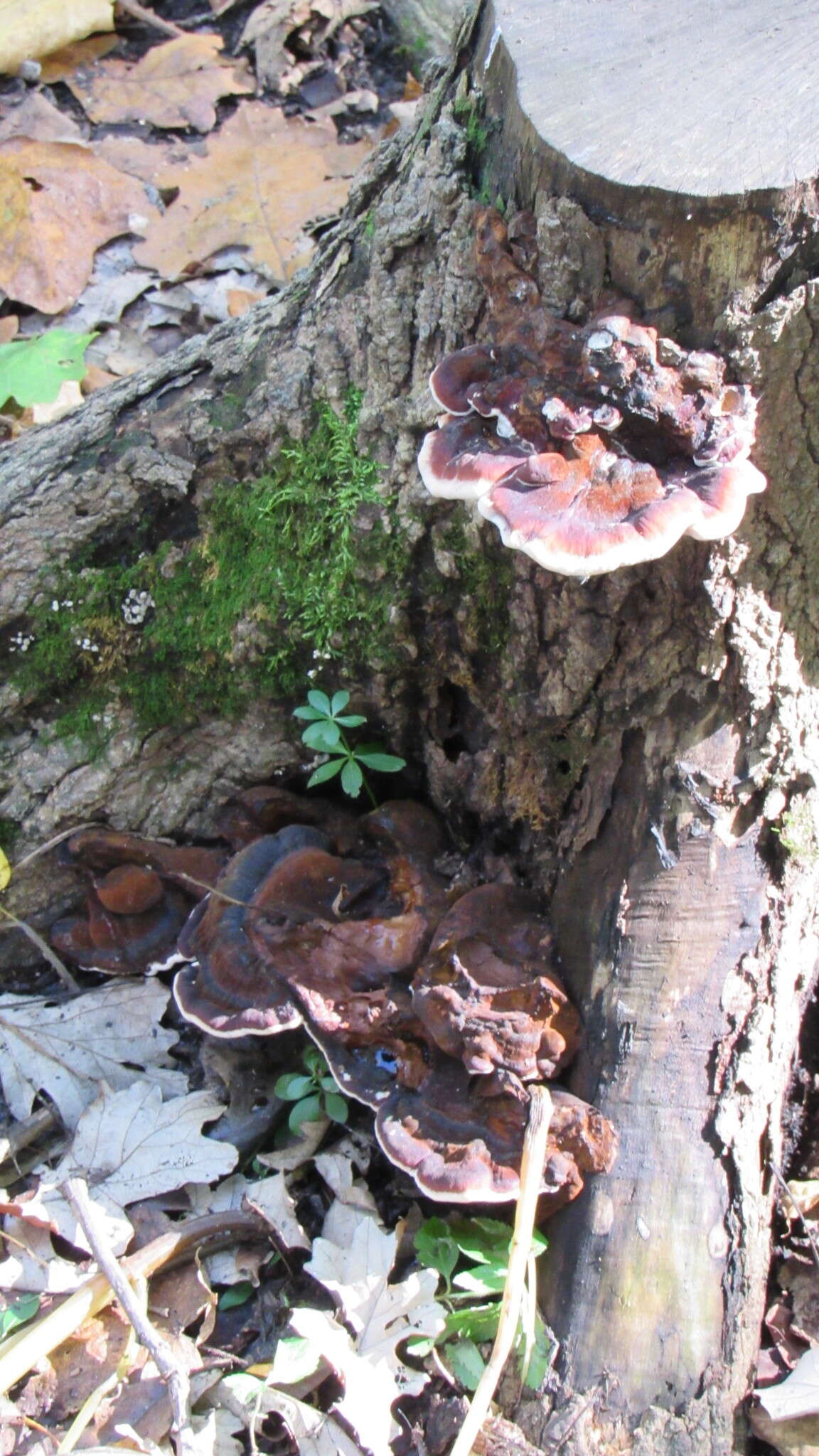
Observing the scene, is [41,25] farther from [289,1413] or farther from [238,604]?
[289,1413]

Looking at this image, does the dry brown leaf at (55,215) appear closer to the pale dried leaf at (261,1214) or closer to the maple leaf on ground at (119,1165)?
the maple leaf on ground at (119,1165)

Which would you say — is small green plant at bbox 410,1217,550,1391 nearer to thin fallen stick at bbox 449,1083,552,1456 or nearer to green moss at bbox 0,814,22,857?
thin fallen stick at bbox 449,1083,552,1456

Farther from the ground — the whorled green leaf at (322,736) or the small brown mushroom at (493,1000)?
the whorled green leaf at (322,736)

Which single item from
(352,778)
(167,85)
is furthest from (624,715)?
(167,85)

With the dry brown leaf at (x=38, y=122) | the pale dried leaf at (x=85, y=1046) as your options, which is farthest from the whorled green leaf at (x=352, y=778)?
the dry brown leaf at (x=38, y=122)

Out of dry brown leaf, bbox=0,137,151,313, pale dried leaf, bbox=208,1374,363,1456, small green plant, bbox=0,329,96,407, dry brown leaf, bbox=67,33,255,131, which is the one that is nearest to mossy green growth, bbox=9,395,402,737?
small green plant, bbox=0,329,96,407

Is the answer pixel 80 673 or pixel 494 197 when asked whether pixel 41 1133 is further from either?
pixel 494 197

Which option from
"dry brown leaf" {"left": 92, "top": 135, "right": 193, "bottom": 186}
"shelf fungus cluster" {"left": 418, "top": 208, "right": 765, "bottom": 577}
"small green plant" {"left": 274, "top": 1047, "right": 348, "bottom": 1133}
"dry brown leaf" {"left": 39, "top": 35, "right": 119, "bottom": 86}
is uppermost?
"dry brown leaf" {"left": 39, "top": 35, "right": 119, "bottom": 86}

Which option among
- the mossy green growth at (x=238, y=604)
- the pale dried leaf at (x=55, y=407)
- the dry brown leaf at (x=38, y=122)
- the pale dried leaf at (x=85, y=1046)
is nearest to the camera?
the mossy green growth at (x=238, y=604)
